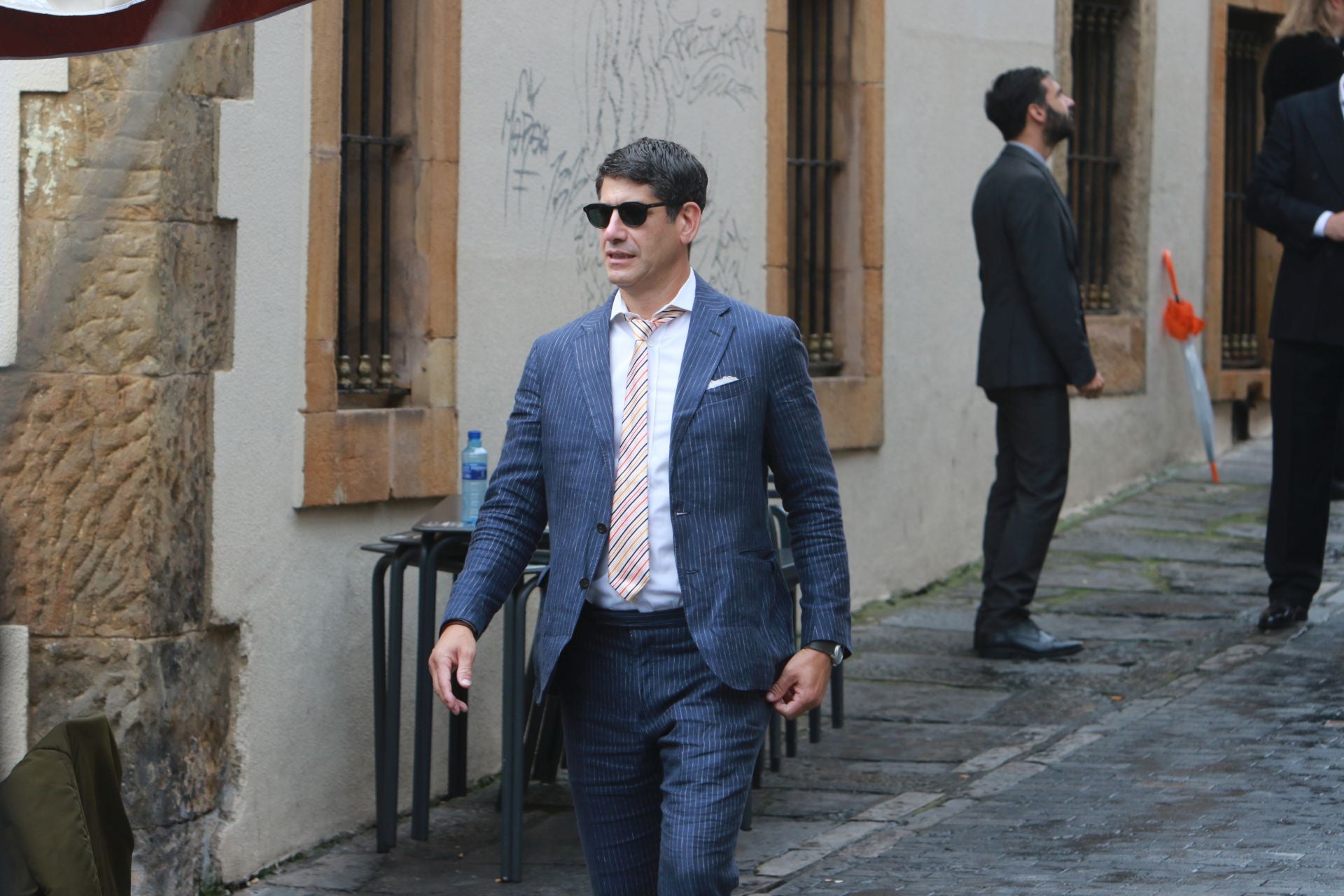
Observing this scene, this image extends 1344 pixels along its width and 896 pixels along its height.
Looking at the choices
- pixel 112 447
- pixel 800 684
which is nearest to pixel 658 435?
pixel 800 684

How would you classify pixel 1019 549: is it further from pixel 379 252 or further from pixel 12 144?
pixel 12 144

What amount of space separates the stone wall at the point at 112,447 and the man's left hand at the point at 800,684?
208cm

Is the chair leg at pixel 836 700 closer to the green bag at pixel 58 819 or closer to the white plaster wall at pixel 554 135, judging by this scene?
the white plaster wall at pixel 554 135

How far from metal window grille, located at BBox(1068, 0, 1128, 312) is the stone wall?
7882 millimetres

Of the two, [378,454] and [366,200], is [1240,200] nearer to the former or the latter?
[366,200]

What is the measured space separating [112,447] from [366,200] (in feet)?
5.22

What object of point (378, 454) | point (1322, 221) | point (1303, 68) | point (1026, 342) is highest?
point (1303, 68)

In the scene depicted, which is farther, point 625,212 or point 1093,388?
point 1093,388

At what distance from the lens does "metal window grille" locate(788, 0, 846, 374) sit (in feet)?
32.2

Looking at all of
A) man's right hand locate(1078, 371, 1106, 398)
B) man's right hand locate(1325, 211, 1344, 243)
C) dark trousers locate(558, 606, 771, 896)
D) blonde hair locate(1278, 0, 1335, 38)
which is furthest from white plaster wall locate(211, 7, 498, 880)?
blonde hair locate(1278, 0, 1335, 38)

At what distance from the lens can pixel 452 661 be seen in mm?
3871

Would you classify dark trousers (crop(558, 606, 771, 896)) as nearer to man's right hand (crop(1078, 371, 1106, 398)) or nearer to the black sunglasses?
the black sunglasses

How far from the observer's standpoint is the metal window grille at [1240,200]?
14.1 m

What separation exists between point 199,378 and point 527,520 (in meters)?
1.73
